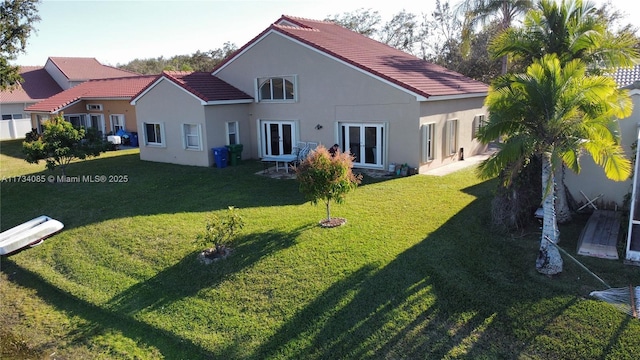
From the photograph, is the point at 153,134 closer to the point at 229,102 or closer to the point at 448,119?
the point at 229,102

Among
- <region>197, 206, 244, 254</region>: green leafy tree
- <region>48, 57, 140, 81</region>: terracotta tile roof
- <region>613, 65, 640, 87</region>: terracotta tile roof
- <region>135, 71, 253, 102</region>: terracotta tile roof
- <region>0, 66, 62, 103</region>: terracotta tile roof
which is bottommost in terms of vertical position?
<region>197, 206, 244, 254</region>: green leafy tree

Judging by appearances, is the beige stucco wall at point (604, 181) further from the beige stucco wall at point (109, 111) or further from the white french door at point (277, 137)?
the beige stucco wall at point (109, 111)

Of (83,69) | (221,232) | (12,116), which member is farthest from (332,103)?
(83,69)

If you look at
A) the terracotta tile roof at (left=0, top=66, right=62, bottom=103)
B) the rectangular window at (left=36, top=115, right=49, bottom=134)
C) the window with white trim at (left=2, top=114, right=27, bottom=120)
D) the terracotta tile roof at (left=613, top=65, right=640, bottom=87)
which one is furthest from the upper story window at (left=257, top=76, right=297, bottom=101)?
the window with white trim at (left=2, top=114, right=27, bottom=120)

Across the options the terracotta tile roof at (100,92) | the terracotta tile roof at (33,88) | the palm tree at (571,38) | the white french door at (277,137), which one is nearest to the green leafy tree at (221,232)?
the palm tree at (571,38)

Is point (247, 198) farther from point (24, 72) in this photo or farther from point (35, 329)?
point (24, 72)

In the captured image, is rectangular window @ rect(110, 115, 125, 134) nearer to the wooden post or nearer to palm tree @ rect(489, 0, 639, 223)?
palm tree @ rect(489, 0, 639, 223)

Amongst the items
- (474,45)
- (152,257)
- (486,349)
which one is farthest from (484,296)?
(474,45)
